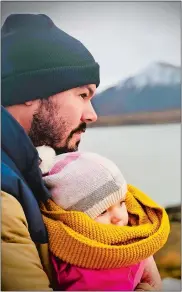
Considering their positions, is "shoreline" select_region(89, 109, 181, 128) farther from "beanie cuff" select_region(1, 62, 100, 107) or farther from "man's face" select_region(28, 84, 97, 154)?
"beanie cuff" select_region(1, 62, 100, 107)

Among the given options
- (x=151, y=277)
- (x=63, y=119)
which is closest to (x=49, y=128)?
(x=63, y=119)

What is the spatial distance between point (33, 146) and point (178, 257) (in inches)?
24.3

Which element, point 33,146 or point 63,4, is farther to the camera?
point 63,4

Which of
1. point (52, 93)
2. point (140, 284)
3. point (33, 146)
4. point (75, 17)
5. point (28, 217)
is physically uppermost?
point (75, 17)

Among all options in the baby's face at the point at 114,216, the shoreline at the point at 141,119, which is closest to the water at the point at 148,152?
the shoreline at the point at 141,119

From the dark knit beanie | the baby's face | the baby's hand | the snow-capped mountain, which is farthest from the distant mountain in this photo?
the baby's hand

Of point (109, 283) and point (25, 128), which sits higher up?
point (25, 128)

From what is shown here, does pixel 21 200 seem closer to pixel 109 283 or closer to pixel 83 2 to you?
pixel 109 283

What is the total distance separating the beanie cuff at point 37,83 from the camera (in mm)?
1486

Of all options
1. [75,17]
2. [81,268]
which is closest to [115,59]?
[75,17]

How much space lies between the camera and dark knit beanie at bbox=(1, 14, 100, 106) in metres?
1.49

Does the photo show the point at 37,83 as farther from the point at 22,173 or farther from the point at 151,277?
the point at 151,277

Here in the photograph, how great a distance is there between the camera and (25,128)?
1.51m

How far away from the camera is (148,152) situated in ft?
5.26
